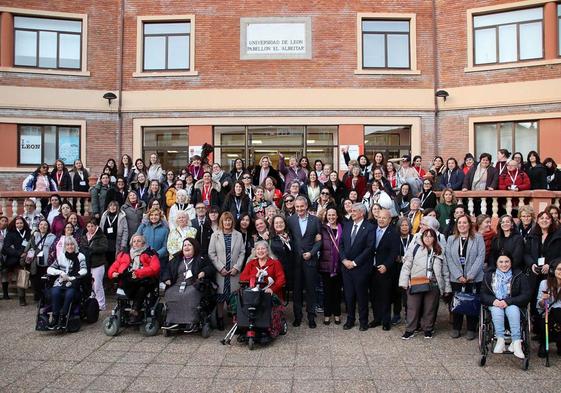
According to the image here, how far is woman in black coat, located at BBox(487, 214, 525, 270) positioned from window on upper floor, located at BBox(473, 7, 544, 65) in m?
10.3

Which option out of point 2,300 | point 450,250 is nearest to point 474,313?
point 450,250

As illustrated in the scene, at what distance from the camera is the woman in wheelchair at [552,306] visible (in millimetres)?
6480


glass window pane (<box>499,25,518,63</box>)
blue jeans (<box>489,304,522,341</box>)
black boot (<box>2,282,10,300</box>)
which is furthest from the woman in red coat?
glass window pane (<box>499,25,518,63</box>)

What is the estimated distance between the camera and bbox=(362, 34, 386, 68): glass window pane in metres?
16.6

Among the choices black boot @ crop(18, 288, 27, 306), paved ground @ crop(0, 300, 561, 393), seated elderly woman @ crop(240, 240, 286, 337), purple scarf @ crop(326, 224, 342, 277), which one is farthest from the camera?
black boot @ crop(18, 288, 27, 306)

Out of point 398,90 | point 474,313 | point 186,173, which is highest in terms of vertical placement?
point 398,90

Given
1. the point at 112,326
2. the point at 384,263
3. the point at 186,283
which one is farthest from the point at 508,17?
the point at 112,326

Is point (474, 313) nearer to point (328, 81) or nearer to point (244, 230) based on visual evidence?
point (244, 230)

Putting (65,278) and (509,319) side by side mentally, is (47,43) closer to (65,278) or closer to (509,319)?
(65,278)

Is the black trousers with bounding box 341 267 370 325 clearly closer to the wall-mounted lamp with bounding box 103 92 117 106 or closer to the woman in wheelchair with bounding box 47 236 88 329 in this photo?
the woman in wheelchair with bounding box 47 236 88 329

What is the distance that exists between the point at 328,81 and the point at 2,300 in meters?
10.8

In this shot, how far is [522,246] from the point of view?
7008 mm

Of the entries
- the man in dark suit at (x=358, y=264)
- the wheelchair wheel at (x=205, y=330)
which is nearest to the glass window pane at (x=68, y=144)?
the wheelchair wheel at (x=205, y=330)

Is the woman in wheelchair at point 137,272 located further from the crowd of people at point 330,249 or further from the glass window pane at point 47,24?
the glass window pane at point 47,24
